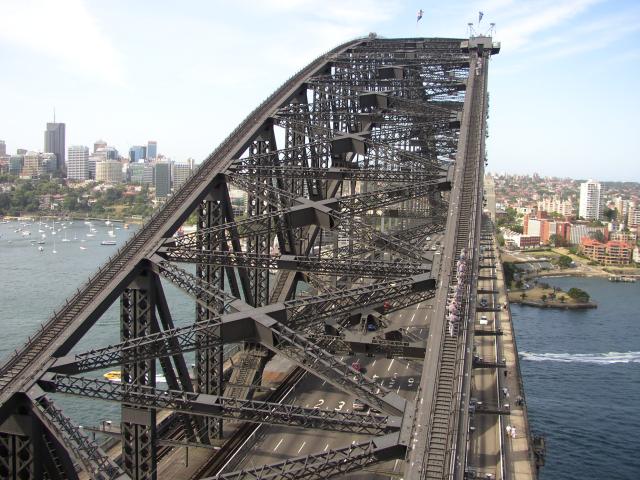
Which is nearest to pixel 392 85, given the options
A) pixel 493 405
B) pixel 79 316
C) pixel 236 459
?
pixel 493 405

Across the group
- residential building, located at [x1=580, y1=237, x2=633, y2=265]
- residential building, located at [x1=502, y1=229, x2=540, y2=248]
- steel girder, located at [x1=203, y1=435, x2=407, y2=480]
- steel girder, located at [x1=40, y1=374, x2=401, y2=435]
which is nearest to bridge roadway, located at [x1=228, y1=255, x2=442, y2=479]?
steel girder, located at [x1=40, y1=374, x2=401, y2=435]

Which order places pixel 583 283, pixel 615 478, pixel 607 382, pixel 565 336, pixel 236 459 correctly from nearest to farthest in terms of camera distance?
pixel 236 459
pixel 615 478
pixel 607 382
pixel 565 336
pixel 583 283

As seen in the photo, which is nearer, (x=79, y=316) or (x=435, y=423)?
(x=435, y=423)

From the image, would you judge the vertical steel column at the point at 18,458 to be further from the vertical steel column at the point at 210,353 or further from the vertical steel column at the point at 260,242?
the vertical steel column at the point at 260,242

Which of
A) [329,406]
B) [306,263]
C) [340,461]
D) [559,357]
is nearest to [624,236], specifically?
[559,357]

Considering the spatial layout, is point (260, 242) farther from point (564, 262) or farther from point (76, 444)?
point (564, 262)

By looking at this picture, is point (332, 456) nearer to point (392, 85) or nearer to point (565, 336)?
point (392, 85)
